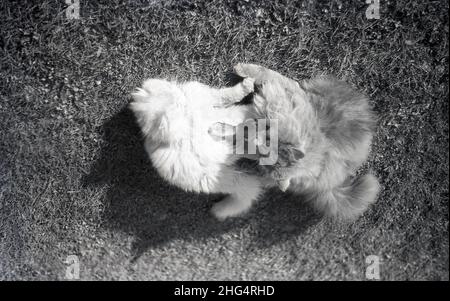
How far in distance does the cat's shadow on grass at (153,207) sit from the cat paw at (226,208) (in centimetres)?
13

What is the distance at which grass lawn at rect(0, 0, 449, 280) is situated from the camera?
9.02 feet

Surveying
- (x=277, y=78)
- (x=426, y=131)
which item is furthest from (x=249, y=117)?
(x=426, y=131)

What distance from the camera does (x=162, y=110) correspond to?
7.34ft

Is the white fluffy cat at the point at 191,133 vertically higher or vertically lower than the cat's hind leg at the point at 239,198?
higher

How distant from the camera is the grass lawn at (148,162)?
275 centimetres

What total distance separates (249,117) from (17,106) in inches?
70.9

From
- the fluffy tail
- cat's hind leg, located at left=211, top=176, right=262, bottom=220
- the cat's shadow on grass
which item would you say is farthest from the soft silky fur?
the cat's shadow on grass

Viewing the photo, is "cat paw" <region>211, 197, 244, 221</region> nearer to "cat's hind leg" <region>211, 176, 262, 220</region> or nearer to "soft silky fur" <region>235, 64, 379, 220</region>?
"cat's hind leg" <region>211, 176, 262, 220</region>

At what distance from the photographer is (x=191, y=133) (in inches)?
87.1

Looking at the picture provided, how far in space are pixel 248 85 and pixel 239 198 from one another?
822 mm

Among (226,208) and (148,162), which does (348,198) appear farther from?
(148,162)

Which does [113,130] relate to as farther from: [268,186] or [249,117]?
[268,186]

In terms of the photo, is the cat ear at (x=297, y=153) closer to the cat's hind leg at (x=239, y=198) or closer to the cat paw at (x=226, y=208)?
the cat's hind leg at (x=239, y=198)

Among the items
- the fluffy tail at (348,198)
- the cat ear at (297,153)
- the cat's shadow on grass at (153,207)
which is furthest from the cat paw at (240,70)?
the fluffy tail at (348,198)
